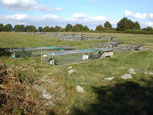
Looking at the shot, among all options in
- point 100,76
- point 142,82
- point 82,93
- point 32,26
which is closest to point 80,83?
point 82,93

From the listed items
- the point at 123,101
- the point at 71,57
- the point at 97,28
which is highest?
the point at 97,28

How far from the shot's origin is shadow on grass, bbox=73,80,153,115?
3411 millimetres

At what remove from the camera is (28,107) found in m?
3.23

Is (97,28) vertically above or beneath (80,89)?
above

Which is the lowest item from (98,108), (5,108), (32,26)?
(98,108)

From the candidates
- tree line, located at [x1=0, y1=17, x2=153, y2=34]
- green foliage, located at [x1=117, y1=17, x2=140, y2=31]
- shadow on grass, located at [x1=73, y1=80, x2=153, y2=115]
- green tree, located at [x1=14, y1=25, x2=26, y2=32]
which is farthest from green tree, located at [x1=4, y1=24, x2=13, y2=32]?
shadow on grass, located at [x1=73, y1=80, x2=153, y2=115]

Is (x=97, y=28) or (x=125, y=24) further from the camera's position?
(x=97, y=28)

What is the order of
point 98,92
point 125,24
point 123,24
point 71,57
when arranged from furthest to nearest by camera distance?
point 123,24 < point 125,24 < point 71,57 < point 98,92

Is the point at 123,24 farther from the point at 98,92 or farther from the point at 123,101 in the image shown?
the point at 123,101

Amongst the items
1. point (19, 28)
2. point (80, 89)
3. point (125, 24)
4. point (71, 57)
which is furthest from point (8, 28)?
point (80, 89)

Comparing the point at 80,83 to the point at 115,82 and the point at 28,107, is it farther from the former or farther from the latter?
the point at 28,107

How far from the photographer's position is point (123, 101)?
3.86m

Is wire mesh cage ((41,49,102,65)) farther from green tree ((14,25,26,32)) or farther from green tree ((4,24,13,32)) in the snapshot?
green tree ((14,25,26,32))

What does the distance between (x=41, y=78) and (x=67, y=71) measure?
135 cm
